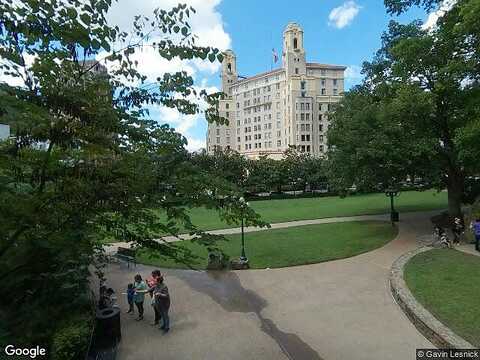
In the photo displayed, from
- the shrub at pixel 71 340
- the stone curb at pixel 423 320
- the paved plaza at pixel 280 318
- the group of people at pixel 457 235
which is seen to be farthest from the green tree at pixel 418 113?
the shrub at pixel 71 340

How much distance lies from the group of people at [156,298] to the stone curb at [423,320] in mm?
6686

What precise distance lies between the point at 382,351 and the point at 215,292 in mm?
6616

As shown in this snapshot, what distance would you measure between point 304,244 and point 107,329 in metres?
13.8

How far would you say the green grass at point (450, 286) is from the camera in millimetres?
9875

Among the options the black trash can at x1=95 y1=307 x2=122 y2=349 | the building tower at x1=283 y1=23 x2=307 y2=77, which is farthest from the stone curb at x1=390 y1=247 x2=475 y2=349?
the building tower at x1=283 y1=23 x2=307 y2=77

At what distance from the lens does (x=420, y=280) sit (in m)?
13.7

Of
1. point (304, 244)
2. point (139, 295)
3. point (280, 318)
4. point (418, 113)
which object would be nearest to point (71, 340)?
point (139, 295)

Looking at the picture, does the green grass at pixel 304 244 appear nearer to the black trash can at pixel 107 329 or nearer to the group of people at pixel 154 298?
the group of people at pixel 154 298

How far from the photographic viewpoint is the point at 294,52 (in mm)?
114125

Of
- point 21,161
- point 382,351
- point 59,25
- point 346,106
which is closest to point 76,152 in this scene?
point 21,161

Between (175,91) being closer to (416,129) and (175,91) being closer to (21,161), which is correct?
(21,161)

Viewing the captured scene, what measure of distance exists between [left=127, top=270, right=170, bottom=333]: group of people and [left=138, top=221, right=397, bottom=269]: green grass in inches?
135

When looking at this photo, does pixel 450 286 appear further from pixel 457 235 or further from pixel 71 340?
pixel 71 340

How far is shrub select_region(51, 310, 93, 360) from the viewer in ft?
28.9
